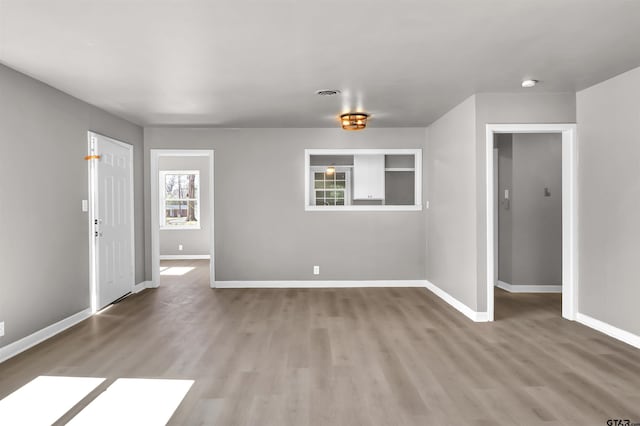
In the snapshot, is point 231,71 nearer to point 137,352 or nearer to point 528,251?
point 137,352

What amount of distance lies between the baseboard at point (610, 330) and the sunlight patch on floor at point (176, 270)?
6313 millimetres

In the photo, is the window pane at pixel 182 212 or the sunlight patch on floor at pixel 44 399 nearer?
the sunlight patch on floor at pixel 44 399

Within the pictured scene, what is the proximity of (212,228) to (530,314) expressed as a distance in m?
4.51

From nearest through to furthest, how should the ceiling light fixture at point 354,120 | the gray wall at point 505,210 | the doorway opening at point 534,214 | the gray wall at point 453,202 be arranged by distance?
the gray wall at point 453,202 → the ceiling light fixture at point 354,120 → the doorway opening at point 534,214 → the gray wall at point 505,210

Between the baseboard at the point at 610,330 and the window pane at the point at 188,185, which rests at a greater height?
the window pane at the point at 188,185

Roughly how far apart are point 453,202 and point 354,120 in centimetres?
166

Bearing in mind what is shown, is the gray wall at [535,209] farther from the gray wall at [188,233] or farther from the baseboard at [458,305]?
the gray wall at [188,233]

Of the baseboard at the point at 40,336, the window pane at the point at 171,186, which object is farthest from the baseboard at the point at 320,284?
the window pane at the point at 171,186

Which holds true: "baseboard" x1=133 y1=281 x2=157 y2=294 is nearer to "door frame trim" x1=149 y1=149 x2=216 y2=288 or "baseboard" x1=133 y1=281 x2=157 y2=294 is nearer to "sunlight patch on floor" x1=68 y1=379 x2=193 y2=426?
"door frame trim" x1=149 y1=149 x2=216 y2=288

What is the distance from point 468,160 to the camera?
186 inches

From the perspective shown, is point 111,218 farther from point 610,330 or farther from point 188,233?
point 610,330

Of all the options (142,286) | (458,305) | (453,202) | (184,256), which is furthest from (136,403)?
(184,256)

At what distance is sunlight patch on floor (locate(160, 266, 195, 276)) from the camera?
7777 millimetres

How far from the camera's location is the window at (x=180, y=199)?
9.84m
